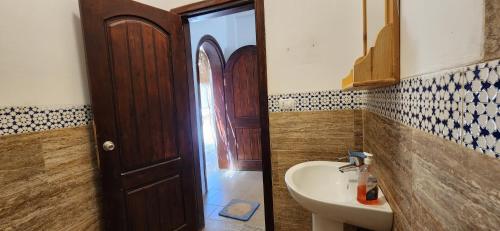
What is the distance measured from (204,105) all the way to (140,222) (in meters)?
2.25

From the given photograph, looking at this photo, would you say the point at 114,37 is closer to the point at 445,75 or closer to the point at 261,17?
the point at 261,17

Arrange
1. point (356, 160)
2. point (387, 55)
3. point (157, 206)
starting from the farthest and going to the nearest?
point (157, 206)
point (356, 160)
point (387, 55)

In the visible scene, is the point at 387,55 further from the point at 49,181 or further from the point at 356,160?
the point at 49,181

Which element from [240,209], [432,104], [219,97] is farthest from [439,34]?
[219,97]

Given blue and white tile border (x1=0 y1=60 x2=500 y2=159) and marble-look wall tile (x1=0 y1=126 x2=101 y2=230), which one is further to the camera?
marble-look wall tile (x1=0 y1=126 x2=101 y2=230)

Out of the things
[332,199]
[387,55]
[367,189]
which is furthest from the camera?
[332,199]

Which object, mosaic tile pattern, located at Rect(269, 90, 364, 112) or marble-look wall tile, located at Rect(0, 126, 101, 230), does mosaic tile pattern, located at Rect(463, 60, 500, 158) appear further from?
marble-look wall tile, located at Rect(0, 126, 101, 230)

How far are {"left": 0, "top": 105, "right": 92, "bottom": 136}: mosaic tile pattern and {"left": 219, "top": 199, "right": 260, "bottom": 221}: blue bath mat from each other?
1.44 m

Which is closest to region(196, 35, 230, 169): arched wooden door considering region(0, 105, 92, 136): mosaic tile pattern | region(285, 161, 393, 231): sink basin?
region(0, 105, 92, 136): mosaic tile pattern

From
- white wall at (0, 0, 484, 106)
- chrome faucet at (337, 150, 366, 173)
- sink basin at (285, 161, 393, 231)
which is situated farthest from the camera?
chrome faucet at (337, 150, 366, 173)

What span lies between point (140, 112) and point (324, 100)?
1224mm

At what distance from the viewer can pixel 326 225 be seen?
1.06 meters

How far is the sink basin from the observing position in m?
0.81

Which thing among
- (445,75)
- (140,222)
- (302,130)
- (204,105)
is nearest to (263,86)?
(302,130)
